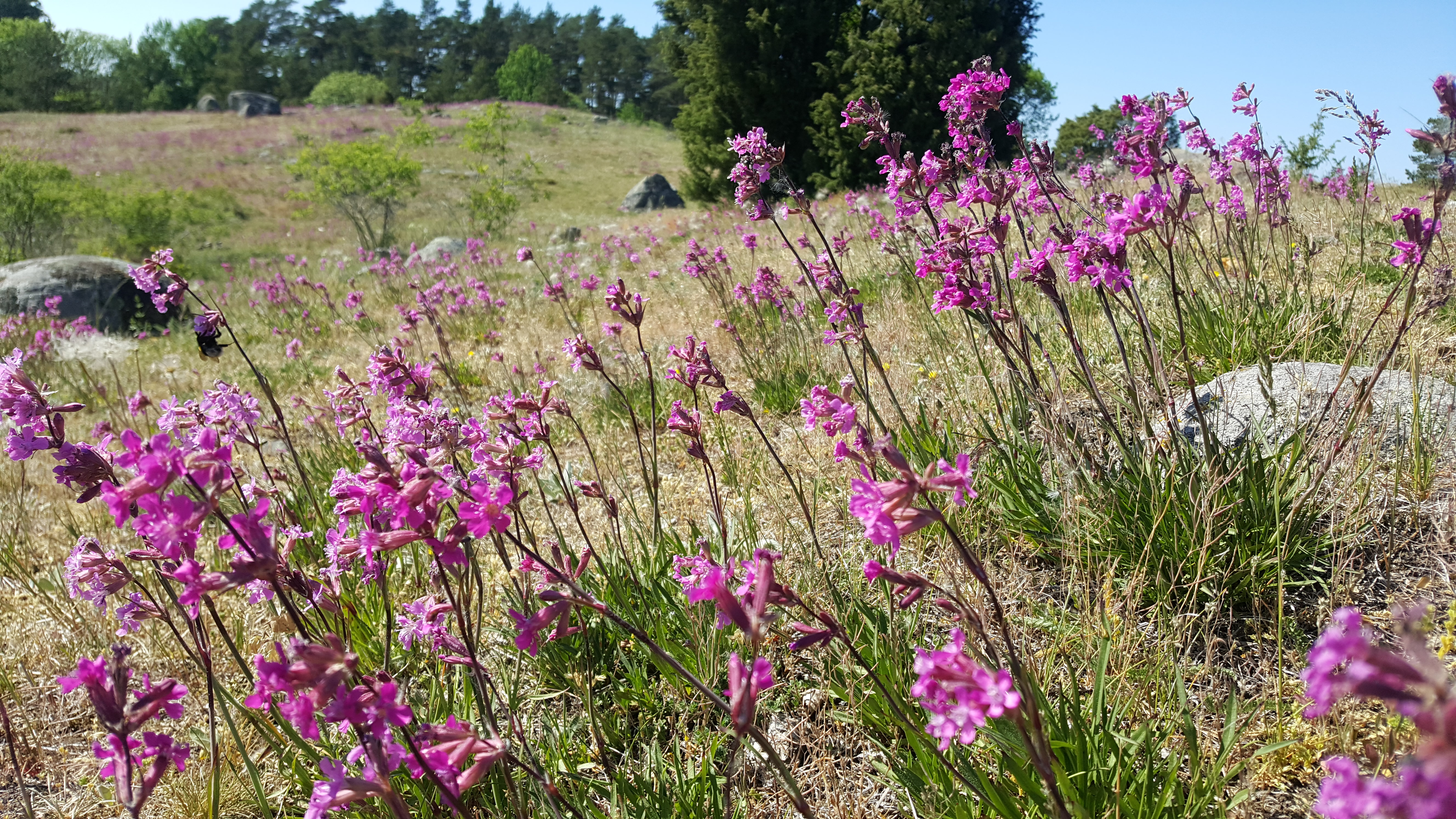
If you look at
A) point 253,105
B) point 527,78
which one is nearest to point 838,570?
point 253,105

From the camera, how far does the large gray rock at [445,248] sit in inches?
735

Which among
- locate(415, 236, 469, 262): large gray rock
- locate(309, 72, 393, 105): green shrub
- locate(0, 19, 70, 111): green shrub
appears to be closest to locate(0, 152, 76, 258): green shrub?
locate(415, 236, 469, 262): large gray rock

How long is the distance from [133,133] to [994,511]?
60244mm

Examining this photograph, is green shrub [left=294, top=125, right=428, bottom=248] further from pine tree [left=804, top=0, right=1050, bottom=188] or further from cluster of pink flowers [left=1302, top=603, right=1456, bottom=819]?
cluster of pink flowers [left=1302, top=603, right=1456, bottom=819]

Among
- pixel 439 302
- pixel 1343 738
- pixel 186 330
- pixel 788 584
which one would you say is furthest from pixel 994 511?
pixel 186 330

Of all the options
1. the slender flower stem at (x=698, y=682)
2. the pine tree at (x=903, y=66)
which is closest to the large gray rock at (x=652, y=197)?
the pine tree at (x=903, y=66)

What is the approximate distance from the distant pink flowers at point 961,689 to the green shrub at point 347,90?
74058 mm

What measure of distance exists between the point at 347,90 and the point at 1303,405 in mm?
75795

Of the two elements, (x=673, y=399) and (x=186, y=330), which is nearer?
(x=673, y=399)

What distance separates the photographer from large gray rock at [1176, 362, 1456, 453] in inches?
110

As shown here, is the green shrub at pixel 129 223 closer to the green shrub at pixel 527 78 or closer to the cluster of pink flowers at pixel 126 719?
the cluster of pink flowers at pixel 126 719

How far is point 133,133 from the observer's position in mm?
46625

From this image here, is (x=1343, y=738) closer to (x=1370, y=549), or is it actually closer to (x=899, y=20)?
(x=1370, y=549)

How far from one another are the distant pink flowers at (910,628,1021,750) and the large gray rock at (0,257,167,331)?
16736mm
